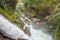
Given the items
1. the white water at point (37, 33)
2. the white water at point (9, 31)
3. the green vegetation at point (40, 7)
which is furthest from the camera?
the green vegetation at point (40, 7)

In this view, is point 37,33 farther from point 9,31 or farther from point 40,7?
point 9,31

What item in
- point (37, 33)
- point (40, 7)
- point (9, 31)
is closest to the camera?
point (9, 31)

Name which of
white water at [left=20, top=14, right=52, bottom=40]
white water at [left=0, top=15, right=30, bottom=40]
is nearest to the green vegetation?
white water at [left=20, top=14, right=52, bottom=40]

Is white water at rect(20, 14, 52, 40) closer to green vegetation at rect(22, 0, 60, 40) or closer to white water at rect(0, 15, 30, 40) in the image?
green vegetation at rect(22, 0, 60, 40)

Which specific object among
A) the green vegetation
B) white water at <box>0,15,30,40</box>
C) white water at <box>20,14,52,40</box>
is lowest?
white water at <box>0,15,30,40</box>

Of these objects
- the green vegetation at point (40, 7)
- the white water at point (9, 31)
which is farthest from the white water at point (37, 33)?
the white water at point (9, 31)

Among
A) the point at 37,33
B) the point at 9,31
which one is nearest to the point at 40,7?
the point at 37,33

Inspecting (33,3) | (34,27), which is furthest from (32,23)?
(33,3)

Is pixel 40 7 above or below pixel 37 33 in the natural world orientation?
above

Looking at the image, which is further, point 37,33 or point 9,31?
point 37,33

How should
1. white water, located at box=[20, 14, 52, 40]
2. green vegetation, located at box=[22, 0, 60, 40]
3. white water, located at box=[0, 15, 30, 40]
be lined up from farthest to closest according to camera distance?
green vegetation, located at box=[22, 0, 60, 40], white water, located at box=[20, 14, 52, 40], white water, located at box=[0, 15, 30, 40]

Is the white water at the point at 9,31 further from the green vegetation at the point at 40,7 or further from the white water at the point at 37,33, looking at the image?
the green vegetation at the point at 40,7

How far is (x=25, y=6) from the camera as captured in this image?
22.2 meters

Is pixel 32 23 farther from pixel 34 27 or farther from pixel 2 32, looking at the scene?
pixel 2 32
